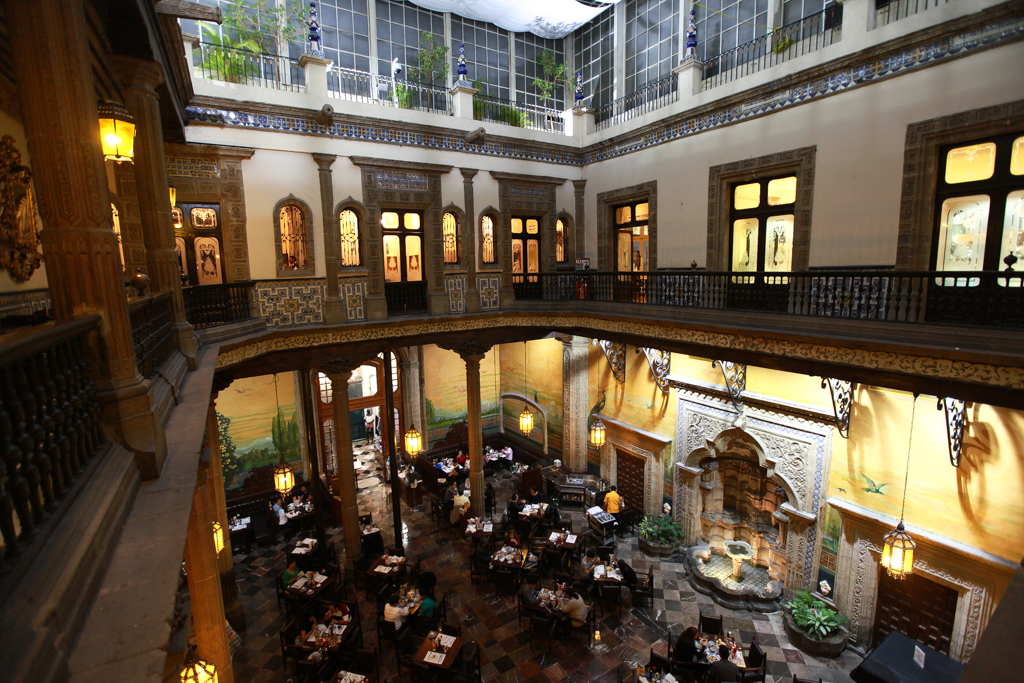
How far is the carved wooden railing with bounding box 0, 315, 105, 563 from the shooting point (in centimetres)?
161

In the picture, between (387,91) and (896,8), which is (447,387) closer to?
(387,91)

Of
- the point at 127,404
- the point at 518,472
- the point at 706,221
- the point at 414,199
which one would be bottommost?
the point at 518,472

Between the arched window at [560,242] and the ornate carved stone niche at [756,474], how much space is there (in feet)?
14.2

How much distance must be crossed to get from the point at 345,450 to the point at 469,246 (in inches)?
198

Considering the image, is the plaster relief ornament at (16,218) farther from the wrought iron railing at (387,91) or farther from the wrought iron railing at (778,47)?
the wrought iron railing at (778,47)

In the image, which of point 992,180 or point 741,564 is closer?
point 992,180

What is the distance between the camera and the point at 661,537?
10.4 meters

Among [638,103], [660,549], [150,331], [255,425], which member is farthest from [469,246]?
[150,331]

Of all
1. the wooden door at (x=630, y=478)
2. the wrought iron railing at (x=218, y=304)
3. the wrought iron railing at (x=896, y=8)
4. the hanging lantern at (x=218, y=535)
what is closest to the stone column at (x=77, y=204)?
the wrought iron railing at (x=218, y=304)

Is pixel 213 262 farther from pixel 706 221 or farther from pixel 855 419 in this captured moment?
pixel 855 419

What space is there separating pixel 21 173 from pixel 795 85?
10.2m

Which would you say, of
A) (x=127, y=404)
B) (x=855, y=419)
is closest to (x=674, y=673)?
(x=855, y=419)

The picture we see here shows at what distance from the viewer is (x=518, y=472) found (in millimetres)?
14438

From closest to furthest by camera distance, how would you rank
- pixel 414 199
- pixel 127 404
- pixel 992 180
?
pixel 127 404
pixel 992 180
pixel 414 199
